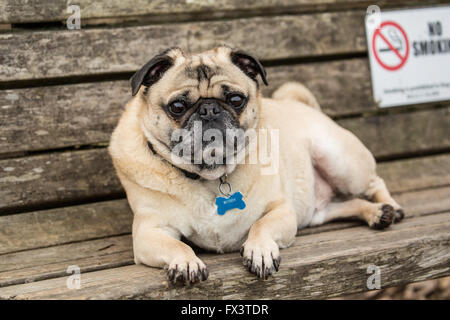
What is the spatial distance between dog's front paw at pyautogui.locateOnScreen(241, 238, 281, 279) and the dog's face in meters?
0.40

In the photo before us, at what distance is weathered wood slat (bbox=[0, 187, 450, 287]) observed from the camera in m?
2.40

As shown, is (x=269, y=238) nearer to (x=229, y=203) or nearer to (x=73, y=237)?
(x=229, y=203)

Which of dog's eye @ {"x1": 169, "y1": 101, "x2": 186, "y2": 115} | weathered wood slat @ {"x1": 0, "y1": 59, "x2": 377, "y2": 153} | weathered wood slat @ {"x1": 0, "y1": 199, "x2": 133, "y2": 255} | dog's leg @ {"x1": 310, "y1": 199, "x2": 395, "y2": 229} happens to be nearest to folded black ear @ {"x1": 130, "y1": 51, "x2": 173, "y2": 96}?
dog's eye @ {"x1": 169, "y1": 101, "x2": 186, "y2": 115}

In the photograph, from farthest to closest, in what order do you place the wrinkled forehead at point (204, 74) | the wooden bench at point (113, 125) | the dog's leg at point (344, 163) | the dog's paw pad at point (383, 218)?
the dog's leg at point (344, 163)
the dog's paw pad at point (383, 218)
the wrinkled forehead at point (204, 74)
the wooden bench at point (113, 125)

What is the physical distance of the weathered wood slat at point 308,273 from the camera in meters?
1.90

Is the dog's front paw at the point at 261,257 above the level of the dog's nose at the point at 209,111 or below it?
below

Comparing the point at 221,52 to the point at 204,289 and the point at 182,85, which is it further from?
the point at 204,289

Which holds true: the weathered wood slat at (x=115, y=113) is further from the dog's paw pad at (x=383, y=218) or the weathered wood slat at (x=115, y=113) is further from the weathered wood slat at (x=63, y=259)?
the dog's paw pad at (x=383, y=218)

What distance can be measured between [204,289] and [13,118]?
1.50 m

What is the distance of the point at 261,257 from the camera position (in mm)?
1992

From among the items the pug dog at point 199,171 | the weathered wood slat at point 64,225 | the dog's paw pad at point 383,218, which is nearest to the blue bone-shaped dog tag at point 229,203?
the pug dog at point 199,171

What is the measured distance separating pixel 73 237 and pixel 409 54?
7.93 feet

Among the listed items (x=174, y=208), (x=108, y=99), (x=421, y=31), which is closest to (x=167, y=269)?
(x=174, y=208)
